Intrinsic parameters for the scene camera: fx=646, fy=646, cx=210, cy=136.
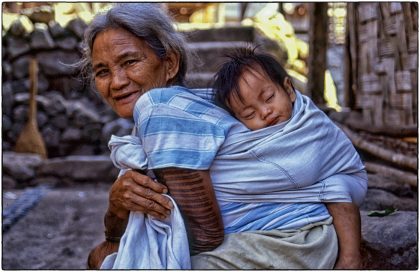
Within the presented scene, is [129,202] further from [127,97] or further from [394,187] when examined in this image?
[394,187]

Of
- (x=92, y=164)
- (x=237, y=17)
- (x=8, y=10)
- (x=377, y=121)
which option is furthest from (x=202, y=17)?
(x=377, y=121)

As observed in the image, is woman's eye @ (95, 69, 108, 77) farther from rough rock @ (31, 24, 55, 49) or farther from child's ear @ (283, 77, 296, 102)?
rough rock @ (31, 24, 55, 49)

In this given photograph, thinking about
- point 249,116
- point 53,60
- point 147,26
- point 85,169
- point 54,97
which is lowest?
point 85,169

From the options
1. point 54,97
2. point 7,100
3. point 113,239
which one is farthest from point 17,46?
point 113,239

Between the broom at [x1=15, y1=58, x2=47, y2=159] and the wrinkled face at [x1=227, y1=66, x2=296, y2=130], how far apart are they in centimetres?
701

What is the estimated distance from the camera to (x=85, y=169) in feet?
25.2

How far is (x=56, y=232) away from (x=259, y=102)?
3.89m

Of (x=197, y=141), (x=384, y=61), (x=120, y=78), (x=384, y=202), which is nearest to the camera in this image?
(x=197, y=141)

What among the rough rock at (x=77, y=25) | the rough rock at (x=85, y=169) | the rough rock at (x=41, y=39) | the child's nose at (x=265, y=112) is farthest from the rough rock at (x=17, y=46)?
the child's nose at (x=265, y=112)

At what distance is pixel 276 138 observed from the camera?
1.82 metres

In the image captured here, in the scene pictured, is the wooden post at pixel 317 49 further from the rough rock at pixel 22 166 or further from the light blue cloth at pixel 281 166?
the light blue cloth at pixel 281 166

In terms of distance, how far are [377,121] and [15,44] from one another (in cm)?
647

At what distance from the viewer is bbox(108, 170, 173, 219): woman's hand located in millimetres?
1825

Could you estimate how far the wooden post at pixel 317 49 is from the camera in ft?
20.6
